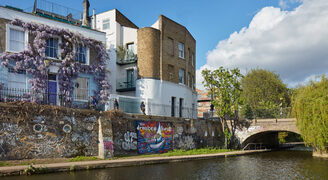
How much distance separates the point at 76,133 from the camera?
18.1 metres

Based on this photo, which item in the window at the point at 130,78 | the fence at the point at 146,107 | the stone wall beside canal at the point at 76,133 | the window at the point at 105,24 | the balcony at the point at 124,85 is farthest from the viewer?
the window at the point at 105,24

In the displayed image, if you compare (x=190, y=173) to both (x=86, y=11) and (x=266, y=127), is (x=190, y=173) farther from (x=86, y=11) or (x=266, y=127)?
(x=86, y=11)

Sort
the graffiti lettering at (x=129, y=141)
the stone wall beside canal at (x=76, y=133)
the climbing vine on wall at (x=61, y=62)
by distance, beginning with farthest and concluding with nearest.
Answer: the graffiti lettering at (x=129, y=141) < the climbing vine on wall at (x=61, y=62) < the stone wall beside canal at (x=76, y=133)

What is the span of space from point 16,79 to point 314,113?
878 inches

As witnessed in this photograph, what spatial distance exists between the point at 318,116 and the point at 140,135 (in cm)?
1401

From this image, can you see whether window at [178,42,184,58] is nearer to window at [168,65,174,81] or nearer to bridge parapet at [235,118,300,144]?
window at [168,65,174,81]

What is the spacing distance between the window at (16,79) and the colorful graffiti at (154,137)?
850cm

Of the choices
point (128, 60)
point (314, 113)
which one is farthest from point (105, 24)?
point (314, 113)

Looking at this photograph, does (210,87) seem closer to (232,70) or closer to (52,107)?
(232,70)

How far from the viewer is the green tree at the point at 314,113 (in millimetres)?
22516

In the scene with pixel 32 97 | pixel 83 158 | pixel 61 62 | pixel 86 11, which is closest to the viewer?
pixel 83 158

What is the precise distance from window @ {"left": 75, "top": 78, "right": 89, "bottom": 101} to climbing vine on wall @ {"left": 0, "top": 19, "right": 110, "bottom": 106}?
0.52 meters

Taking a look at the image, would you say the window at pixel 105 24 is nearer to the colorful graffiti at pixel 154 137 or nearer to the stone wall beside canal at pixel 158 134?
the stone wall beside canal at pixel 158 134

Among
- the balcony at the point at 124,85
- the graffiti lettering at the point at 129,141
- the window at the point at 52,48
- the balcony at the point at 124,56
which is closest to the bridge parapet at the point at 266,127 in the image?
the balcony at the point at 124,85
